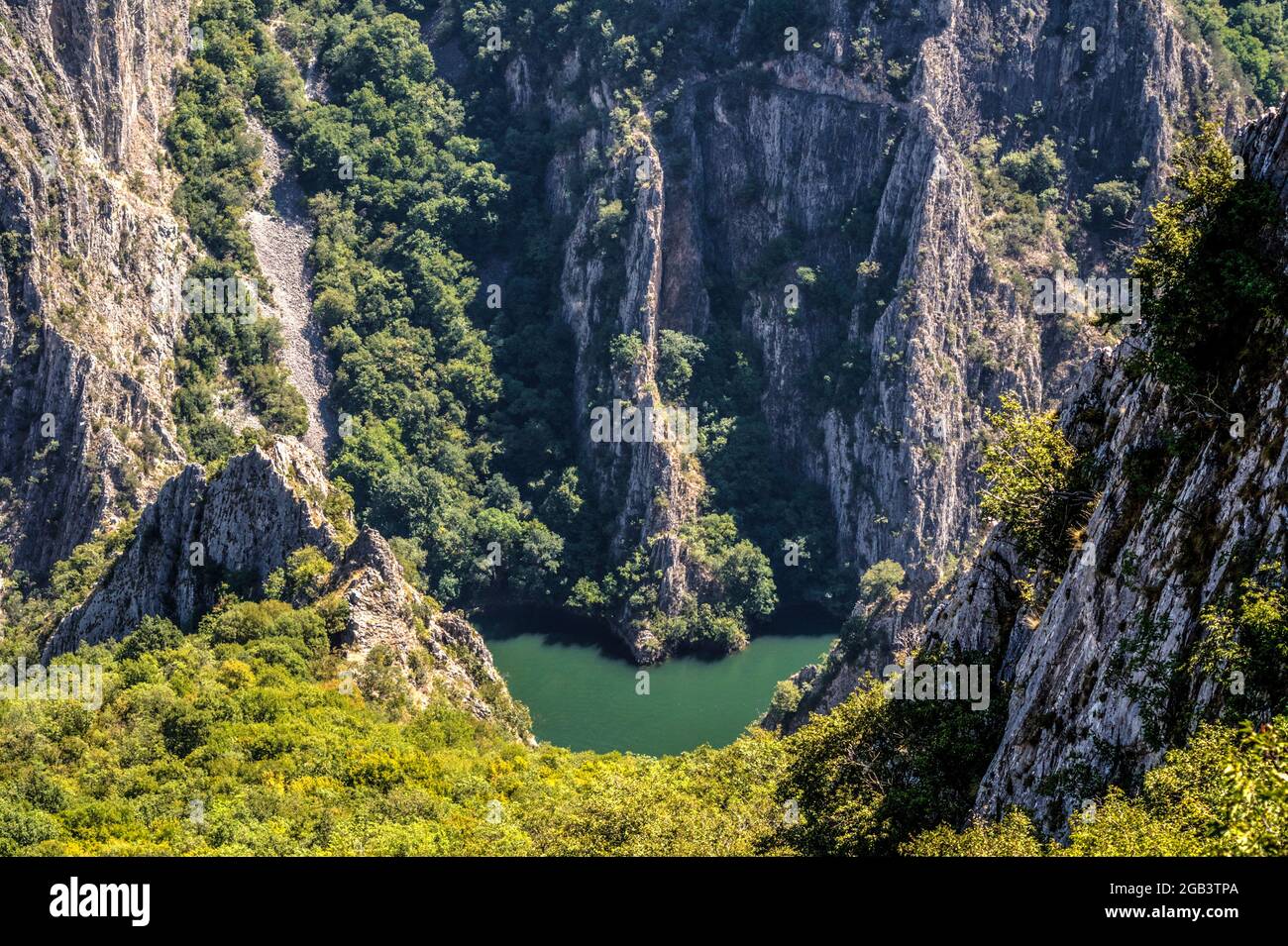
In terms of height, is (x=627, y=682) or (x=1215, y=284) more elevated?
→ (x=1215, y=284)

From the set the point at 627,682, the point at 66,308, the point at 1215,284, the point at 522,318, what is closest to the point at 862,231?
the point at 522,318

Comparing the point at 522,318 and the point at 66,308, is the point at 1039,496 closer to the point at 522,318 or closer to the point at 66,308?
the point at 66,308

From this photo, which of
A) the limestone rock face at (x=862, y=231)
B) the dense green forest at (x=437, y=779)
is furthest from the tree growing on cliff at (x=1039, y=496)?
the limestone rock face at (x=862, y=231)

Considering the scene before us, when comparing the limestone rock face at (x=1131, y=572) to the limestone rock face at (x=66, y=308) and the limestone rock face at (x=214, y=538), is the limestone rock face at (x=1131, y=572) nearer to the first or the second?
the limestone rock face at (x=214, y=538)

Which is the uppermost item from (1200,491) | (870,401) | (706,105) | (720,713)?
(706,105)

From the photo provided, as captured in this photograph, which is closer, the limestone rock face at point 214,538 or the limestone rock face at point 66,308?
the limestone rock face at point 214,538

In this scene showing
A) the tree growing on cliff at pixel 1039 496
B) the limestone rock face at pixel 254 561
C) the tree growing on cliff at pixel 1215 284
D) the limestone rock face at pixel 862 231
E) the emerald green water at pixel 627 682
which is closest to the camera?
the tree growing on cliff at pixel 1215 284
